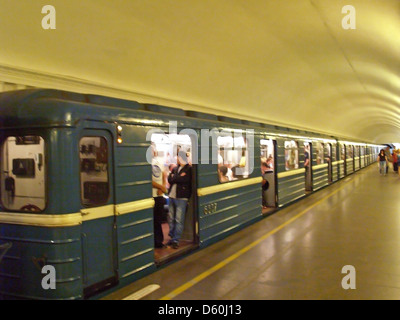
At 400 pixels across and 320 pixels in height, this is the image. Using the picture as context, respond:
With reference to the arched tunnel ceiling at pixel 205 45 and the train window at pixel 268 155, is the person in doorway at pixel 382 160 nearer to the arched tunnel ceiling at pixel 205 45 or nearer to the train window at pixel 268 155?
the arched tunnel ceiling at pixel 205 45

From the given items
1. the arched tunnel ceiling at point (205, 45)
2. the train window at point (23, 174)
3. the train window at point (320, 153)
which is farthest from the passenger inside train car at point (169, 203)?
the train window at point (320, 153)

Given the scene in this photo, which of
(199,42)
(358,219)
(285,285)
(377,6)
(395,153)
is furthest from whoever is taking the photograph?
(395,153)

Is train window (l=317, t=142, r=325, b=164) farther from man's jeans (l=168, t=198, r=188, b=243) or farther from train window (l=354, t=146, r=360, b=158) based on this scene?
train window (l=354, t=146, r=360, b=158)

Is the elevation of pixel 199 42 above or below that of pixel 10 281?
above

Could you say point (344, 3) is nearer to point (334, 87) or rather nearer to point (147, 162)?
point (147, 162)

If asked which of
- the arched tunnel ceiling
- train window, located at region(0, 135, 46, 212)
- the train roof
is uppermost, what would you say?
the arched tunnel ceiling

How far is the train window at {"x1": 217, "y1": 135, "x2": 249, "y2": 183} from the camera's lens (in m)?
7.59

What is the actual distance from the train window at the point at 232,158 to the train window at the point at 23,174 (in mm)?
3879

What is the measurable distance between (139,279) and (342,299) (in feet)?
9.08

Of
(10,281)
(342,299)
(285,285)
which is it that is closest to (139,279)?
(10,281)

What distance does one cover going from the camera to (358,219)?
9.53 m

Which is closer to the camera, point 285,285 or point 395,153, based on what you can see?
point 285,285

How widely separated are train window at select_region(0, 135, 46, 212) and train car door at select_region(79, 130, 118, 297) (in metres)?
0.47

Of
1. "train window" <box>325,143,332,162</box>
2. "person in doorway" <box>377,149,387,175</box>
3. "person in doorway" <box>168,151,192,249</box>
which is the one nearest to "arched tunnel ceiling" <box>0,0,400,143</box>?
"person in doorway" <box>168,151,192,249</box>
